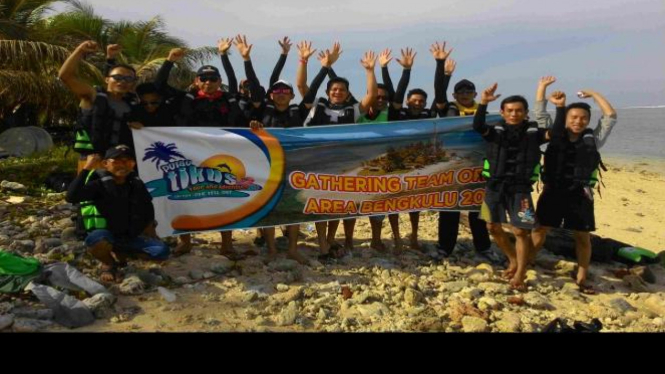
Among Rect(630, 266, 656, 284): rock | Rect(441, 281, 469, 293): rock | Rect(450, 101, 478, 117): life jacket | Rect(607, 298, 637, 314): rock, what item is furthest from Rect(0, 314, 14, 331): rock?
Rect(630, 266, 656, 284): rock

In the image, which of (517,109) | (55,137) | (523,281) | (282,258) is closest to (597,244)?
(523,281)

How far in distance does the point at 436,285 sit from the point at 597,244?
9.18ft

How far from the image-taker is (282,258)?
5922mm

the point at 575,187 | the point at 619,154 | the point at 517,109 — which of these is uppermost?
the point at 517,109

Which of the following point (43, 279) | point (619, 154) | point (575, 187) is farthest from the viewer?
point (619, 154)

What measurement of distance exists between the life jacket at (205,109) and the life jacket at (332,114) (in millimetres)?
972

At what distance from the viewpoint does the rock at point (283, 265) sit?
5578 millimetres

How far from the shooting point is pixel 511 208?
5348 millimetres

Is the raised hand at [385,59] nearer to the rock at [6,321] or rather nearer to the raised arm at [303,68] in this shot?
the raised arm at [303,68]

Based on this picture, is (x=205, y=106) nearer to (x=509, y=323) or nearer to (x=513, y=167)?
(x=513, y=167)

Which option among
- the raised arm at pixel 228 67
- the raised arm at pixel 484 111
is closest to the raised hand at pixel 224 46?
the raised arm at pixel 228 67

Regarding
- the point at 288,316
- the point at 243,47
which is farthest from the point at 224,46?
the point at 288,316

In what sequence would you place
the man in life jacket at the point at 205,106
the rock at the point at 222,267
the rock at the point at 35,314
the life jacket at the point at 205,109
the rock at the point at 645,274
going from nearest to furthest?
1. the rock at the point at 35,314
2. the rock at the point at 222,267
3. the man in life jacket at the point at 205,106
4. the life jacket at the point at 205,109
5. the rock at the point at 645,274
